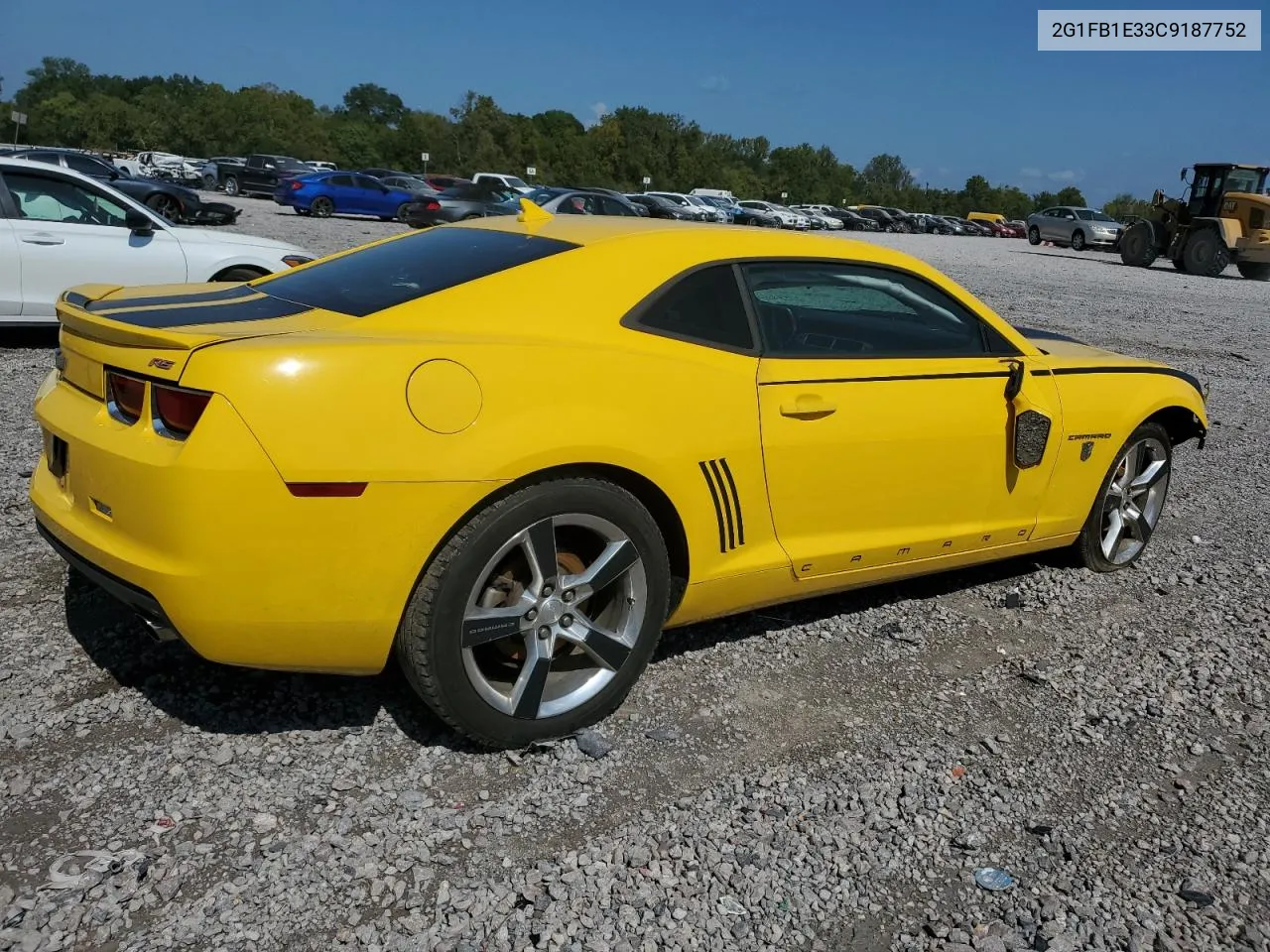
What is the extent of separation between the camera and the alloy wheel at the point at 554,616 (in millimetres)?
2748

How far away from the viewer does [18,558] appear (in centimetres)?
398

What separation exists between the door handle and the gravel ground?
93 centimetres

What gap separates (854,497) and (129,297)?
95.2 inches

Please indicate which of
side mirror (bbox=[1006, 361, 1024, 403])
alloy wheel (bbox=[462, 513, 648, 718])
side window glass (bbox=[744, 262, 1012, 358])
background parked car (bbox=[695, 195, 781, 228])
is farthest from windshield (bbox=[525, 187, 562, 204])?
alloy wheel (bbox=[462, 513, 648, 718])

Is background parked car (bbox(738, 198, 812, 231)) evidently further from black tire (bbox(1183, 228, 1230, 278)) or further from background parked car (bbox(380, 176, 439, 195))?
black tire (bbox(1183, 228, 1230, 278))

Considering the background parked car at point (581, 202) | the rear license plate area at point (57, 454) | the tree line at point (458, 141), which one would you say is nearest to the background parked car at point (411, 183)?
the background parked car at point (581, 202)

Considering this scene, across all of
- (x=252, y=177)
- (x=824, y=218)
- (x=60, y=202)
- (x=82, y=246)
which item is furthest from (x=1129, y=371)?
(x=824, y=218)

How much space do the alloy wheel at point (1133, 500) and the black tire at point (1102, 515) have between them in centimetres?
1

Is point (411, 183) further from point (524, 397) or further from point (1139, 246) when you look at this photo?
point (524, 397)

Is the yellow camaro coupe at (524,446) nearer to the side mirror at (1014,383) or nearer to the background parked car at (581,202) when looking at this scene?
the side mirror at (1014,383)

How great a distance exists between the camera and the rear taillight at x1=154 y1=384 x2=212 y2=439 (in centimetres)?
242

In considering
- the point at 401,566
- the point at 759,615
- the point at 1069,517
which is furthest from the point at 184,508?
the point at 1069,517

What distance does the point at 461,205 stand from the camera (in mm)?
27109

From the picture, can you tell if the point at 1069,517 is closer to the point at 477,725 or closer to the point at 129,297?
the point at 477,725
